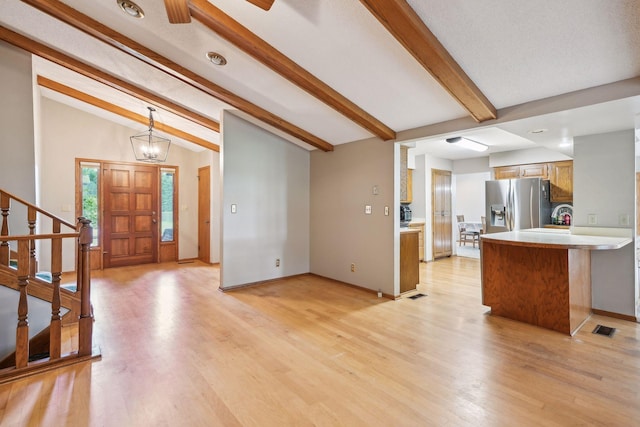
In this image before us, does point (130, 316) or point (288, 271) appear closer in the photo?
point (130, 316)

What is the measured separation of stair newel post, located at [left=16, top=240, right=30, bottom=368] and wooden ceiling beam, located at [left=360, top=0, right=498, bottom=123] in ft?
9.83

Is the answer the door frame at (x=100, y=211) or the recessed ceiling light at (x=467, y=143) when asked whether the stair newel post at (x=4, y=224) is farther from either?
the recessed ceiling light at (x=467, y=143)

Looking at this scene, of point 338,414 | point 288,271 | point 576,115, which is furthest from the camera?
point 288,271

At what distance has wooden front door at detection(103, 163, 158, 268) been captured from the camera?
6.11 meters

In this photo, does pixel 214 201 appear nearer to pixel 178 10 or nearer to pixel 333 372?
pixel 178 10

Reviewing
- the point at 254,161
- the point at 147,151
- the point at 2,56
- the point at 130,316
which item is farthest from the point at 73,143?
the point at 130,316

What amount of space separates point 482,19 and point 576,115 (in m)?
1.60

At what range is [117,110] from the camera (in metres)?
5.44

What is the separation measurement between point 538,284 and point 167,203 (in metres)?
6.79

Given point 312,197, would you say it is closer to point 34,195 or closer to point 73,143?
point 34,195

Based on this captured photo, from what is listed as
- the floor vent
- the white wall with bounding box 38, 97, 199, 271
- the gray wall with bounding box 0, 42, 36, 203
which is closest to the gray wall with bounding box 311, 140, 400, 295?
the floor vent

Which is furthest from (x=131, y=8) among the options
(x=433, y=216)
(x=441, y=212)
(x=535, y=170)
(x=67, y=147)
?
(x=535, y=170)

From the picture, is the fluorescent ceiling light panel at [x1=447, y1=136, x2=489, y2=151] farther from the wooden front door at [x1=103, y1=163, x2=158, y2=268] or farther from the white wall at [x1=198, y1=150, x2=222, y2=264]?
the wooden front door at [x1=103, y1=163, x2=158, y2=268]

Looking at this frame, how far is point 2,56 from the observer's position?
11.7ft
